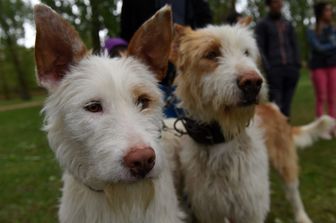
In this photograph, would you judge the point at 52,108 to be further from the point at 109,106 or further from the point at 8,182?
the point at 8,182

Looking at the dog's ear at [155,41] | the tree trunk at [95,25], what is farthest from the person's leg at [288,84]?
the dog's ear at [155,41]

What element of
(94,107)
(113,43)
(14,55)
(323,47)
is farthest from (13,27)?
(94,107)

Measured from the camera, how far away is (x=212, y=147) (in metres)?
3.25

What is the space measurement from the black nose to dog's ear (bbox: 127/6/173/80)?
54cm

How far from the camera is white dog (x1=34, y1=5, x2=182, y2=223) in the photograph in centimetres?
207

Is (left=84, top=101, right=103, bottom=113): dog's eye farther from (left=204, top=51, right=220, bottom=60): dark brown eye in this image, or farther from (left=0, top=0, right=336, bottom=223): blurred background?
(left=204, top=51, right=220, bottom=60): dark brown eye

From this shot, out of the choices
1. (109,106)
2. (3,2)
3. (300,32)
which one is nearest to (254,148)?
(109,106)

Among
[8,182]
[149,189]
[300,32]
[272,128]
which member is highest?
[149,189]

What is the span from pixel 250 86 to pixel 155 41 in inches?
28.1

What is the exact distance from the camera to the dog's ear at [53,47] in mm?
2182

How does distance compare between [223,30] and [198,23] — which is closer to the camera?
[223,30]

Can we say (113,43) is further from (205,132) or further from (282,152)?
(205,132)

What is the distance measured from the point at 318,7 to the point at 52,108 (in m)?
7.50

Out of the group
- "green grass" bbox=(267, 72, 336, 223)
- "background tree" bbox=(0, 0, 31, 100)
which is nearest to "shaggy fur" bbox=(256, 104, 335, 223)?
"green grass" bbox=(267, 72, 336, 223)
